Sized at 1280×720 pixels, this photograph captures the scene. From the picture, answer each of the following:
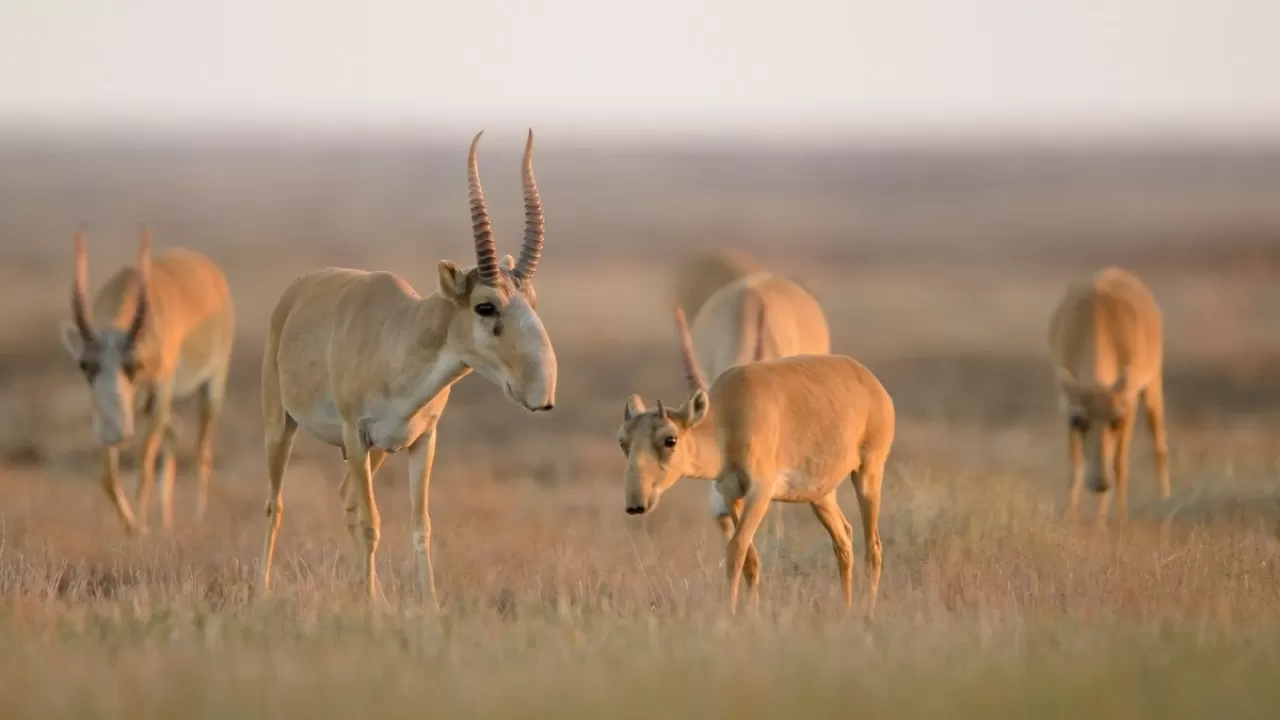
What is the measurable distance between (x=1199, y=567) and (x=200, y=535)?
289 inches

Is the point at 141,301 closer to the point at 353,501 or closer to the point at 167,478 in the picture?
the point at 167,478

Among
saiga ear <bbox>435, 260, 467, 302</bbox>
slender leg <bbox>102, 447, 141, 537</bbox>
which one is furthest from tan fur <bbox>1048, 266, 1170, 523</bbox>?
slender leg <bbox>102, 447, 141, 537</bbox>

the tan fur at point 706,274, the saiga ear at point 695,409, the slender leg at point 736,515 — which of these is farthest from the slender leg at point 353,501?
the tan fur at point 706,274

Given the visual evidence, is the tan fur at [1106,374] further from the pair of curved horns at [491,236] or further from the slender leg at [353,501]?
the pair of curved horns at [491,236]

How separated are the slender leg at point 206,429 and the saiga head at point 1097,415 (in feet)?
25.7

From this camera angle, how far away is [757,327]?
13.8m

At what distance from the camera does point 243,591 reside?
33.8ft

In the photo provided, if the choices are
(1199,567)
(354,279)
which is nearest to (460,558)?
(354,279)

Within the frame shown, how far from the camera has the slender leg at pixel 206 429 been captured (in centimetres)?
1653

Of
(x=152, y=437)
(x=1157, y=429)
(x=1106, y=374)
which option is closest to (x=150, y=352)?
(x=152, y=437)

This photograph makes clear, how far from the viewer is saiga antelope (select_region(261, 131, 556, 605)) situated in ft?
31.6

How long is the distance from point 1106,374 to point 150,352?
Answer: 28.5 feet

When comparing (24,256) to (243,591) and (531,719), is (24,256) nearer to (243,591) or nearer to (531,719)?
(243,591)

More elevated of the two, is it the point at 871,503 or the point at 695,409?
the point at 695,409
